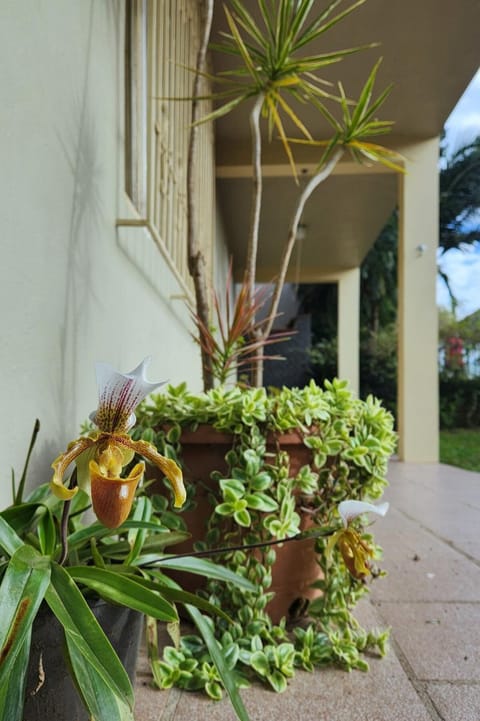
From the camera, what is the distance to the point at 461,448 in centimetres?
957

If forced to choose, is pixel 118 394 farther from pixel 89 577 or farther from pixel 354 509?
pixel 354 509

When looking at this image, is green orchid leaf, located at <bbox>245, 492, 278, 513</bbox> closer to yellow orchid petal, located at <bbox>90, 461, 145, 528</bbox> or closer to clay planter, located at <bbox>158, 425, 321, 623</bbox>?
clay planter, located at <bbox>158, 425, 321, 623</bbox>

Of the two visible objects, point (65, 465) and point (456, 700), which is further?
point (456, 700)

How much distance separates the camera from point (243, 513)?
115cm

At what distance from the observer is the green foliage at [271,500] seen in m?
1.12

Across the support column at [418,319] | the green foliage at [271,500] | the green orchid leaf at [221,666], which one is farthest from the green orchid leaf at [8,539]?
the support column at [418,319]

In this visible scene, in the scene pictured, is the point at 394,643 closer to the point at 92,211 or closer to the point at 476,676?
the point at 476,676

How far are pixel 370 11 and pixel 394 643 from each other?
12.4 feet

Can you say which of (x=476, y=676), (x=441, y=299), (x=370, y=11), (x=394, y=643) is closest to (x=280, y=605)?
(x=394, y=643)

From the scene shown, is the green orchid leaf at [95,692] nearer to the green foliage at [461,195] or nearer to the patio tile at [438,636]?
the patio tile at [438,636]

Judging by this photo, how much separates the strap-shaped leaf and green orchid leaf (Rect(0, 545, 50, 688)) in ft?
0.08

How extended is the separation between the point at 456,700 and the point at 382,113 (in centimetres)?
478

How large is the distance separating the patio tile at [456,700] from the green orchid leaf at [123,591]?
1.86 ft

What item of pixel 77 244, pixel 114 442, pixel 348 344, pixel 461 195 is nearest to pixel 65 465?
pixel 114 442
